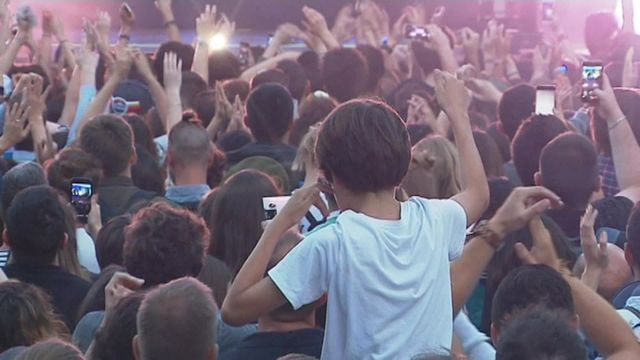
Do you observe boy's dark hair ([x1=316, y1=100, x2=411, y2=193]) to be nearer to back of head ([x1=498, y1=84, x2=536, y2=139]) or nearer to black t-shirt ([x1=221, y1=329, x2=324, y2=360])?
black t-shirt ([x1=221, y1=329, x2=324, y2=360])

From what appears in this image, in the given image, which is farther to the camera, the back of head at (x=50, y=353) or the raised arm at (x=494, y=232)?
the raised arm at (x=494, y=232)

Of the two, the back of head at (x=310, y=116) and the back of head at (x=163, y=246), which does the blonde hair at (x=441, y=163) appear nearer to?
the back of head at (x=163, y=246)

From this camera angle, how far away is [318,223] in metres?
4.99

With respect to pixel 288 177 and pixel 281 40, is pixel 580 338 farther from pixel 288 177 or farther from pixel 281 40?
pixel 281 40

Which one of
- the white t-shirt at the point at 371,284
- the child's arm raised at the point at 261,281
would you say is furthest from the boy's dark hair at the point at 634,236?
the child's arm raised at the point at 261,281

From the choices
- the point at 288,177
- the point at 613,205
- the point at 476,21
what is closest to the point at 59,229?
the point at 288,177

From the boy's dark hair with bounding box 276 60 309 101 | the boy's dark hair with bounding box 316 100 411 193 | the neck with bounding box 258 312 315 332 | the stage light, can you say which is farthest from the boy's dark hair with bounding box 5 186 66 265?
the stage light

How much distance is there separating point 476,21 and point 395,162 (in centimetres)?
1119

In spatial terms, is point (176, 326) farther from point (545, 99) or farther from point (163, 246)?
point (545, 99)

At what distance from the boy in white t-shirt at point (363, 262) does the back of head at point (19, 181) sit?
7.86 feet

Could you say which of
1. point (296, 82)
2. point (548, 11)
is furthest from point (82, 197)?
point (548, 11)

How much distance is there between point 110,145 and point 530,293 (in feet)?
9.70

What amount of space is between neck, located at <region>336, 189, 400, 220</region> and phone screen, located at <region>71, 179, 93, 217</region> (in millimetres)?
2151

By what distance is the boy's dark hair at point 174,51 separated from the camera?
8.91m
